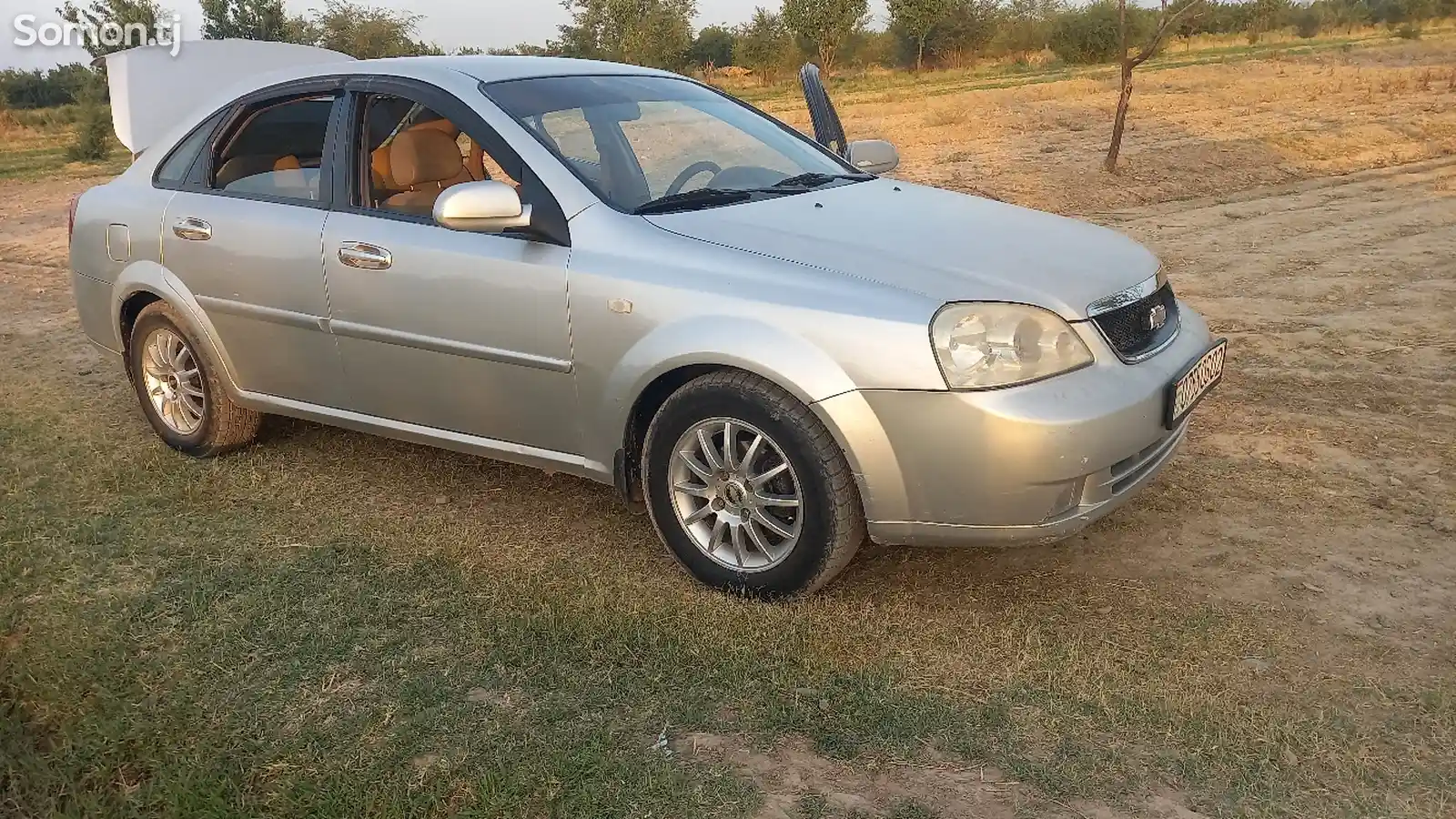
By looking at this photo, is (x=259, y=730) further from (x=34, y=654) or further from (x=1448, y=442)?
(x=1448, y=442)

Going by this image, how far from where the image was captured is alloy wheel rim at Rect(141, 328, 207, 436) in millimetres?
4934

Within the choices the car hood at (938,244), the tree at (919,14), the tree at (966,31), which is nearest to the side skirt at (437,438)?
the car hood at (938,244)

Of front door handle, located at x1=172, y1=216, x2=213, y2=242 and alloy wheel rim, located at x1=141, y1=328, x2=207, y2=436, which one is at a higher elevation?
front door handle, located at x1=172, y1=216, x2=213, y2=242

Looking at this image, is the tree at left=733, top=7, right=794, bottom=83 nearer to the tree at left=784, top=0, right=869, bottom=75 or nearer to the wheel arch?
the tree at left=784, top=0, right=869, bottom=75

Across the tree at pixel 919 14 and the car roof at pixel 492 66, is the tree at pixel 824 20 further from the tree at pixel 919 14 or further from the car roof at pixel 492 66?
the car roof at pixel 492 66

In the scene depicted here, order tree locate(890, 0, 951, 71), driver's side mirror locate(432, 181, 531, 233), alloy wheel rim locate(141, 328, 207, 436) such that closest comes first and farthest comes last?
driver's side mirror locate(432, 181, 531, 233) → alloy wheel rim locate(141, 328, 207, 436) → tree locate(890, 0, 951, 71)

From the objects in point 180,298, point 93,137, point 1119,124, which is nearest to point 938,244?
point 180,298

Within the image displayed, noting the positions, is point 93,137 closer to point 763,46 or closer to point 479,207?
point 479,207

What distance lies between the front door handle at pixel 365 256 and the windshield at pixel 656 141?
674 mm

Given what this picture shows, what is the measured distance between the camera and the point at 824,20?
129 feet

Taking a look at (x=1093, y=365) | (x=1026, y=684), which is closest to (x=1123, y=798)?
(x=1026, y=684)

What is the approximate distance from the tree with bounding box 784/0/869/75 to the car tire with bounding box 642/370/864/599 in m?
37.2

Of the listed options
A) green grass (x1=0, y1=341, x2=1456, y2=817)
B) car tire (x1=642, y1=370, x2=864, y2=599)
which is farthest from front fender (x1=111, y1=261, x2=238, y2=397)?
car tire (x1=642, y1=370, x2=864, y2=599)

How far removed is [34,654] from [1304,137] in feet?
51.1
